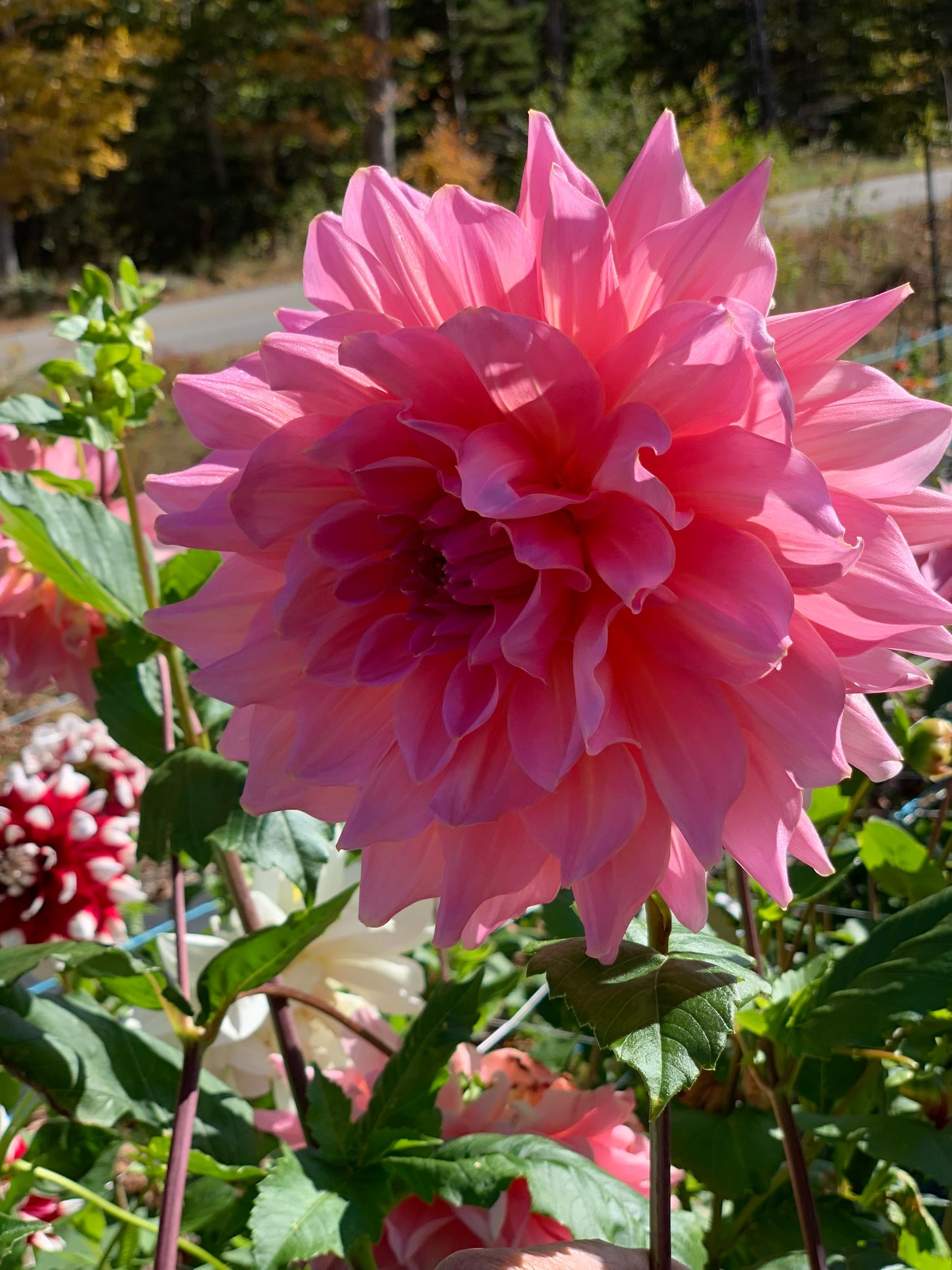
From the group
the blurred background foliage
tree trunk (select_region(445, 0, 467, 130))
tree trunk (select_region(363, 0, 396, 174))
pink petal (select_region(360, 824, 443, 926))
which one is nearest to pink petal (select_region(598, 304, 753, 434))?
pink petal (select_region(360, 824, 443, 926))

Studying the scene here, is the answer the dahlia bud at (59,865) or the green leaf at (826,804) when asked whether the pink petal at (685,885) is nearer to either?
the green leaf at (826,804)

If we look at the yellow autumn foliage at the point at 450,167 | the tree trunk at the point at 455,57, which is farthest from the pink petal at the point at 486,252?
the tree trunk at the point at 455,57

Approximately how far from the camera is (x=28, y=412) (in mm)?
876

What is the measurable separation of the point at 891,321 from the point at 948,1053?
31.7ft

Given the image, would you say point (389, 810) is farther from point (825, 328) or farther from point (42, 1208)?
point (42, 1208)

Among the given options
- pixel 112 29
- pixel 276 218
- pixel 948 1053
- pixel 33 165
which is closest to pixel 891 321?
pixel 948 1053

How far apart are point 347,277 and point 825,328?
22 centimetres

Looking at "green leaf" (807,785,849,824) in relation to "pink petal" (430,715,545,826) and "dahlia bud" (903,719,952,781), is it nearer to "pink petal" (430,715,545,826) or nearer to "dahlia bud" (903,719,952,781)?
"dahlia bud" (903,719,952,781)

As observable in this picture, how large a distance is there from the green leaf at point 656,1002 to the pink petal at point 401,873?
0.07 m

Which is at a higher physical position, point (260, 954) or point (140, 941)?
point (260, 954)

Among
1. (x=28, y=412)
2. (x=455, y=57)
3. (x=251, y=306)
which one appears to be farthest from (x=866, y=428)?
(x=455, y=57)

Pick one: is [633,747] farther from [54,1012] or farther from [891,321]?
[891,321]

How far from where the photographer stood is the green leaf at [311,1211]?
1.96 feet

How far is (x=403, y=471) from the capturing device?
514mm
